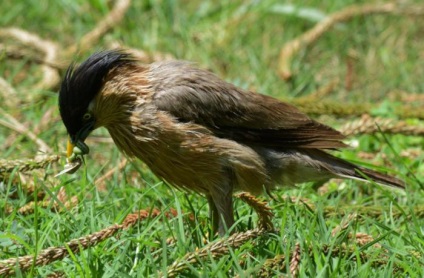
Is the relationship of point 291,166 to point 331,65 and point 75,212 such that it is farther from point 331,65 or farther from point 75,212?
point 331,65

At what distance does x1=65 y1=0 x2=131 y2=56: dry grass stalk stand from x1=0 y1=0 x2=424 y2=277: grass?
93 mm

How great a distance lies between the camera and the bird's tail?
557 cm

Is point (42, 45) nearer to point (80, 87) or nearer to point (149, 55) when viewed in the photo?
point (149, 55)

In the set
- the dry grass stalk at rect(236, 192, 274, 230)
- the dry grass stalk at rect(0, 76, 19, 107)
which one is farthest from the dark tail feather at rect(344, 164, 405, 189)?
the dry grass stalk at rect(0, 76, 19, 107)

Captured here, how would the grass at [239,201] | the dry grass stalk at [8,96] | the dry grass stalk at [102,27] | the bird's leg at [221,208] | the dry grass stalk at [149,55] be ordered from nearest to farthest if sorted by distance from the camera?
the grass at [239,201], the bird's leg at [221,208], the dry grass stalk at [8,96], the dry grass stalk at [149,55], the dry grass stalk at [102,27]

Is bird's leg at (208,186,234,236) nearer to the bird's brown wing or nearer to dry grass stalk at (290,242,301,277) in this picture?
the bird's brown wing

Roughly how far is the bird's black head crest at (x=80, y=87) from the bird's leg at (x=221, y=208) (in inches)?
35.7

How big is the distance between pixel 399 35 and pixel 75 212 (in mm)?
5360

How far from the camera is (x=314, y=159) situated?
570cm

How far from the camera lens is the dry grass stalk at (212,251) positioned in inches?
156

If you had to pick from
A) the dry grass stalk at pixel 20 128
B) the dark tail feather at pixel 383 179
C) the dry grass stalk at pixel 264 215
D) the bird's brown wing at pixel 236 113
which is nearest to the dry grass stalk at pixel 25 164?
the bird's brown wing at pixel 236 113

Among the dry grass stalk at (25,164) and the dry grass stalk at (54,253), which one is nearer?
the dry grass stalk at (54,253)

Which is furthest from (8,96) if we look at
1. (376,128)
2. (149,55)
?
(376,128)

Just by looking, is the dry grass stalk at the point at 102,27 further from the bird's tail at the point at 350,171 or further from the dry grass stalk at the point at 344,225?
the dry grass stalk at the point at 344,225
